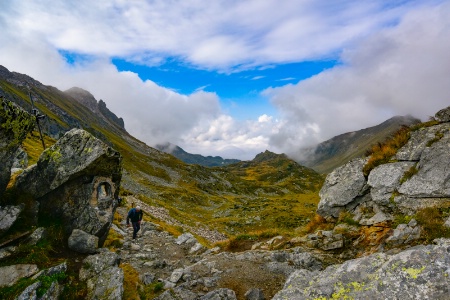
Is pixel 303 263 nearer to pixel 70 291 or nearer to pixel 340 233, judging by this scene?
pixel 340 233

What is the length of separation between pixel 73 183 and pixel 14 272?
17.9 feet

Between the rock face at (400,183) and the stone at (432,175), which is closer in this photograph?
the stone at (432,175)

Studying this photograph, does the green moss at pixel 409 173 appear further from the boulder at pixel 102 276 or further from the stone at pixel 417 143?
the boulder at pixel 102 276

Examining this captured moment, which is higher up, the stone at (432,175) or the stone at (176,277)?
the stone at (432,175)

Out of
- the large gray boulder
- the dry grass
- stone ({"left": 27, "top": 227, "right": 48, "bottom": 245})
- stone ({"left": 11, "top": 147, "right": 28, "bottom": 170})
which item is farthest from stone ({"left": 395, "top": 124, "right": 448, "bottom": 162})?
stone ({"left": 11, "top": 147, "right": 28, "bottom": 170})

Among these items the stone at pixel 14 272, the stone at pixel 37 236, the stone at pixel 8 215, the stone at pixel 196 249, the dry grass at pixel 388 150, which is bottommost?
the stone at pixel 196 249

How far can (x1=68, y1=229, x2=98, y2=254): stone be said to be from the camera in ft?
51.8

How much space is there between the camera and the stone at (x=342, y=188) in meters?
20.4

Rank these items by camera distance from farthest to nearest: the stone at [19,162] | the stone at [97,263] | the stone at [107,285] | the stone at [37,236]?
the stone at [19,162] < the stone at [37,236] < the stone at [97,263] < the stone at [107,285]

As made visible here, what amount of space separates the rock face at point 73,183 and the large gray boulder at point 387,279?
39.1ft

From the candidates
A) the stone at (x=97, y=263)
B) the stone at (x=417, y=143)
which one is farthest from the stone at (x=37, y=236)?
the stone at (x=417, y=143)

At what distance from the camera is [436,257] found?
900 cm

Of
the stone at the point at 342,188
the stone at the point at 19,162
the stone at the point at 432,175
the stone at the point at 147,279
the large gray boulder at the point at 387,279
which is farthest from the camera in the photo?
the stone at the point at 19,162

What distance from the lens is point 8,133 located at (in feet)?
49.1
